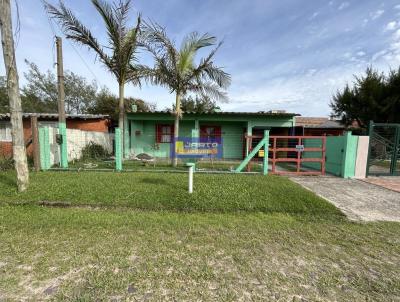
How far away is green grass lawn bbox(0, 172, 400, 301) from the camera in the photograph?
2.14 meters

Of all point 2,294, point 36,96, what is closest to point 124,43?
point 2,294

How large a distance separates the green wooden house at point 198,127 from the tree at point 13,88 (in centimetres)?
691

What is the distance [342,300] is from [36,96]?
35804mm

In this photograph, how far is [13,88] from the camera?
16.1ft

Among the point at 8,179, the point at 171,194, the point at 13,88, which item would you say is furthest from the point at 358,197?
the point at 8,179

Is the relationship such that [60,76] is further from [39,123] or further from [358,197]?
[358,197]

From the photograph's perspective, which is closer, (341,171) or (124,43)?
(341,171)

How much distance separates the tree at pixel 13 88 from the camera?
4.74 meters

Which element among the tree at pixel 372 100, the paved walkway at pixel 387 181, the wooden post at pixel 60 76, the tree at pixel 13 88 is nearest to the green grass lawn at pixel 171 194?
the tree at pixel 13 88

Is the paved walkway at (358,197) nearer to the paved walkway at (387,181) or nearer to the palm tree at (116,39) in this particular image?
the paved walkway at (387,181)

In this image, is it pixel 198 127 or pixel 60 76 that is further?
pixel 198 127

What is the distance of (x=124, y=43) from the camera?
927cm

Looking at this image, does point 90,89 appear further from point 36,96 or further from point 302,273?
point 302,273

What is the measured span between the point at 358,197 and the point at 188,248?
5219mm
